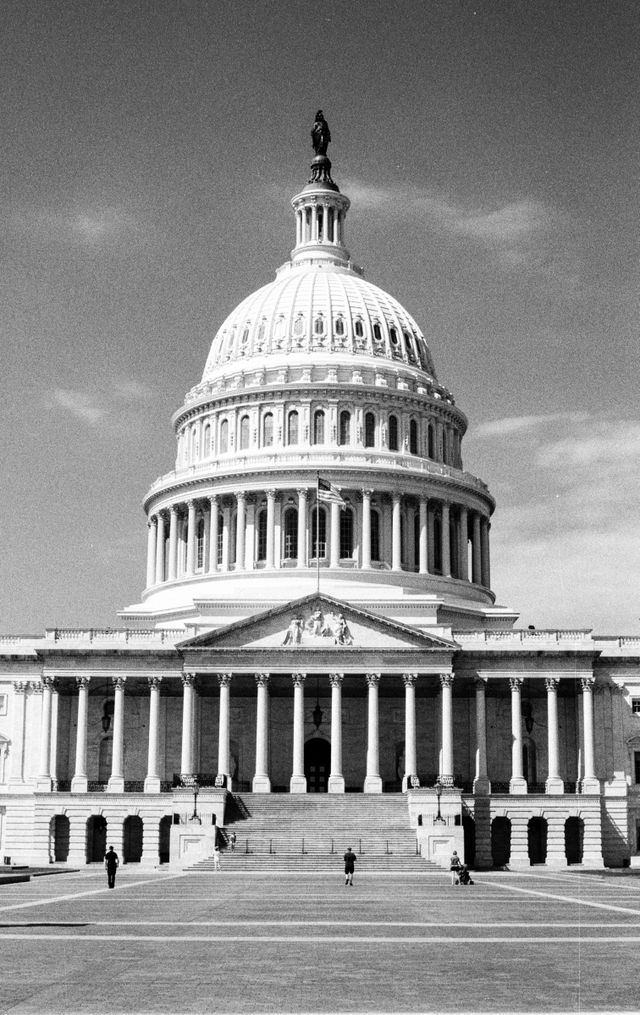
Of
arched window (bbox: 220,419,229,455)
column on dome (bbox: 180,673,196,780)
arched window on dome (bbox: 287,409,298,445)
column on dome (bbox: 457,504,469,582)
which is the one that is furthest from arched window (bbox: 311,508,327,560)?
column on dome (bbox: 180,673,196,780)

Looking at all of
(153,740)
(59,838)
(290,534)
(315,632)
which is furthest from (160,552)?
(59,838)

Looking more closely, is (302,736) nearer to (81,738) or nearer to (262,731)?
(262,731)

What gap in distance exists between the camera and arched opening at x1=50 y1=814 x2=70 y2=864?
3723 inches

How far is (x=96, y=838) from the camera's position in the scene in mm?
95750

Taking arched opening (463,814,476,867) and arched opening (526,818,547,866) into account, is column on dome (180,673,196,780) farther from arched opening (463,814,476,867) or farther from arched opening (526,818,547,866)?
arched opening (526,818,547,866)

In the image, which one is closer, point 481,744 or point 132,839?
point 132,839

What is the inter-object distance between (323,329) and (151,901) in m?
79.5

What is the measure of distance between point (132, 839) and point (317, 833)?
686 inches

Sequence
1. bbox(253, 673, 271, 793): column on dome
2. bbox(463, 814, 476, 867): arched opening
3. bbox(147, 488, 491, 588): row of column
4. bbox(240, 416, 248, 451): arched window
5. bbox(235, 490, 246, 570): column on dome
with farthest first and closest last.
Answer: bbox(240, 416, 248, 451): arched window < bbox(235, 490, 246, 570): column on dome < bbox(147, 488, 491, 588): row of column < bbox(253, 673, 271, 793): column on dome < bbox(463, 814, 476, 867): arched opening

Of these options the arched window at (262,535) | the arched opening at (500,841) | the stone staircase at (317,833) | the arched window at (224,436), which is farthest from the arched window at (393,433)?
the stone staircase at (317,833)

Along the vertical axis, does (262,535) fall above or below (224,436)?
below

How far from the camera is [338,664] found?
9556 cm

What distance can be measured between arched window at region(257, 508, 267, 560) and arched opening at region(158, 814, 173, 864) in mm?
25982

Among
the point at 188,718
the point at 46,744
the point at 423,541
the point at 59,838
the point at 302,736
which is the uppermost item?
the point at 423,541
